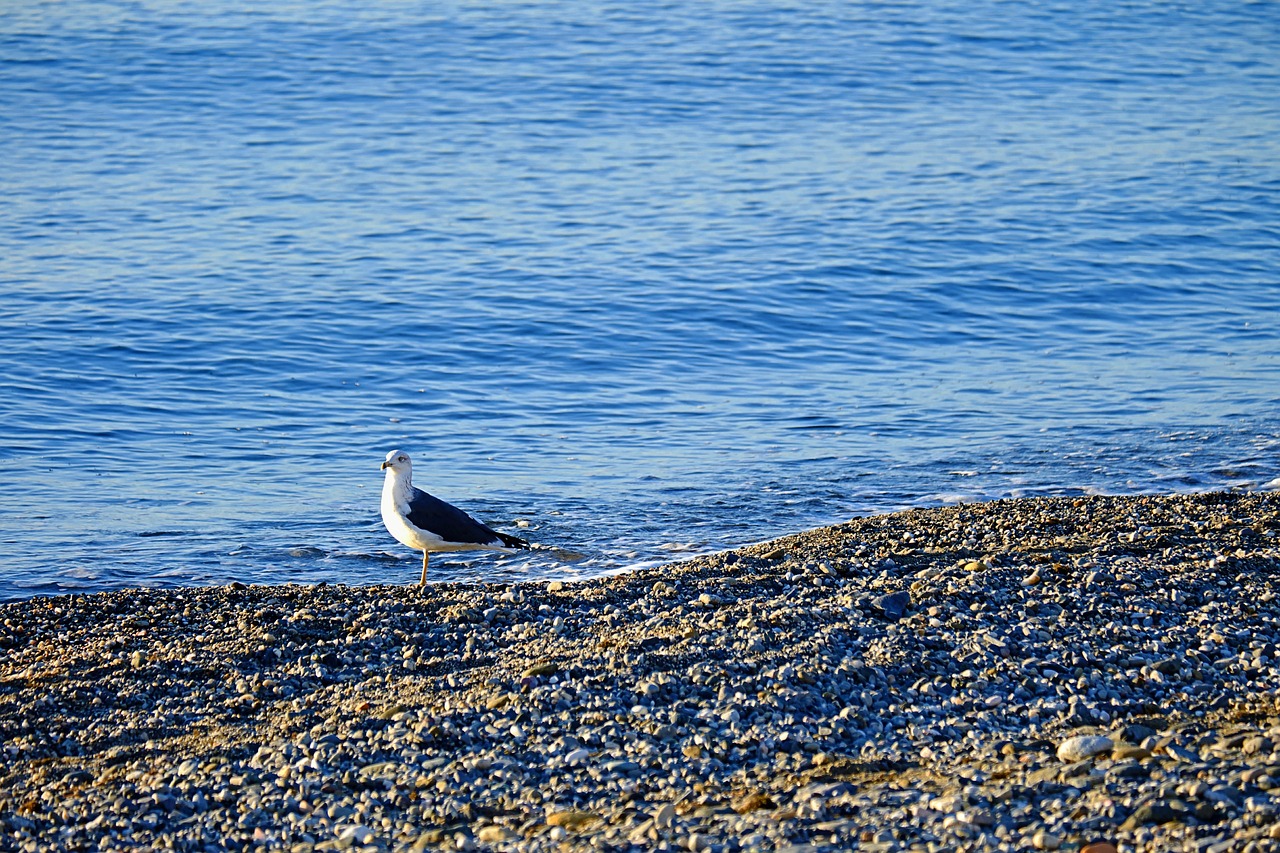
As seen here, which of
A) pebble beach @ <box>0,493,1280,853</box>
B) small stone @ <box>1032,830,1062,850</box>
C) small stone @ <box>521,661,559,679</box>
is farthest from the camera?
small stone @ <box>521,661,559,679</box>

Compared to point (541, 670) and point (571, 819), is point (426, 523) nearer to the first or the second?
point (541, 670)

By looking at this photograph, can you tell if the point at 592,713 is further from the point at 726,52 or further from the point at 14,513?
→ the point at 726,52

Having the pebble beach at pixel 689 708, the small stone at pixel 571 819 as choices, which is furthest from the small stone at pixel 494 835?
the small stone at pixel 571 819

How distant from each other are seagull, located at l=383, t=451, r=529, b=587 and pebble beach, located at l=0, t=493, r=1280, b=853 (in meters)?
A: 0.46

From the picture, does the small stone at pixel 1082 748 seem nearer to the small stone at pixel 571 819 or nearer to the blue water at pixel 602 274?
the small stone at pixel 571 819

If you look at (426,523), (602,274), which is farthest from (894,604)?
(602,274)

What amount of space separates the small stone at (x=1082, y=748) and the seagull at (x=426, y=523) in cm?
518

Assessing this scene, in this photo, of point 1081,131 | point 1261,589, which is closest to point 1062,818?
point 1261,589

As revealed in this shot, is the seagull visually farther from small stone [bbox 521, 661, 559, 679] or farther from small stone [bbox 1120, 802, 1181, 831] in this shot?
small stone [bbox 1120, 802, 1181, 831]

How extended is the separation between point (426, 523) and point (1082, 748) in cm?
545

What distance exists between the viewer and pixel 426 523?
1038cm

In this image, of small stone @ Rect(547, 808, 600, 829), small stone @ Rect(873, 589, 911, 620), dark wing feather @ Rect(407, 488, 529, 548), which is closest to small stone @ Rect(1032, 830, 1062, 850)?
small stone @ Rect(547, 808, 600, 829)

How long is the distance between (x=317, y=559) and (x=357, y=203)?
1399cm

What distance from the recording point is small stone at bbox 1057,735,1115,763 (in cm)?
622
